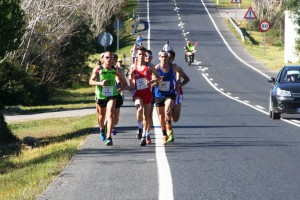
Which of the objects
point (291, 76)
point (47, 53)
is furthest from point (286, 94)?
point (47, 53)

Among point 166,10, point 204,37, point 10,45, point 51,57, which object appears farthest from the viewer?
point 166,10

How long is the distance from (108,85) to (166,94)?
1115 mm

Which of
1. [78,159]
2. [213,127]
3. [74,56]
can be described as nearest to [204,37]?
[74,56]

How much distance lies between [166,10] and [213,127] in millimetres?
75420

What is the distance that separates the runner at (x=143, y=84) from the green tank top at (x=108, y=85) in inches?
13.0

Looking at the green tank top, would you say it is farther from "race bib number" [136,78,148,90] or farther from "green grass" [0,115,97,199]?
"green grass" [0,115,97,199]

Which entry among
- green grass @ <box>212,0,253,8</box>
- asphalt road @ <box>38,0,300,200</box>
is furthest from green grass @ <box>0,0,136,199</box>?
green grass @ <box>212,0,253,8</box>

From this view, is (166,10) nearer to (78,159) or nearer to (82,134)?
(82,134)

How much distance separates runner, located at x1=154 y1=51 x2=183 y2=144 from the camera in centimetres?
1714

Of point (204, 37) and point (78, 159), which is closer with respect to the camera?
point (78, 159)

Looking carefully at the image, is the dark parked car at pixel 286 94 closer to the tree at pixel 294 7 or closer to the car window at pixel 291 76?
the car window at pixel 291 76

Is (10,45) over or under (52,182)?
over

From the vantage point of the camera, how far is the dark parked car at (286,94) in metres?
24.5

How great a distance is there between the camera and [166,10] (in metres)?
96.3
